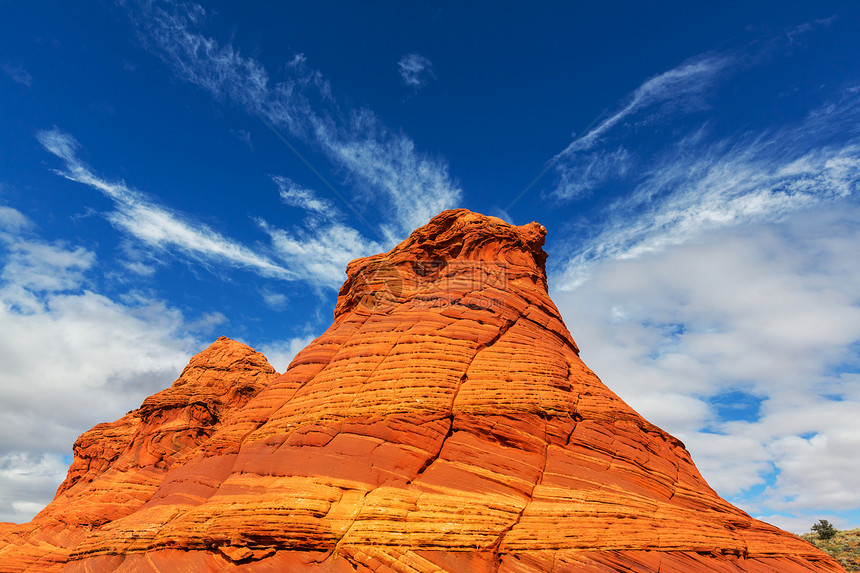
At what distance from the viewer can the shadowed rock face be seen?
17750mm

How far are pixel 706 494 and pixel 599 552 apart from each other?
864 centimetres

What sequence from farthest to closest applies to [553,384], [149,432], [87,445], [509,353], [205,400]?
[87,445] < [205,400] < [149,432] < [509,353] < [553,384]

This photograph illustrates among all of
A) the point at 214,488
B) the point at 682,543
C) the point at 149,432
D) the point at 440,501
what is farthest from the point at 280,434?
the point at 149,432

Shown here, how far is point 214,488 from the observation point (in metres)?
25.5

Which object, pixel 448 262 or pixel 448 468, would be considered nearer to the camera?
pixel 448 468

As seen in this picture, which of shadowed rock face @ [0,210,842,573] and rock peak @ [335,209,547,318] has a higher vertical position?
rock peak @ [335,209,547,318]

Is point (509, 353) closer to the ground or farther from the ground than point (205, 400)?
closer to the ground

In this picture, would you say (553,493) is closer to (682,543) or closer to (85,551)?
(682,543)

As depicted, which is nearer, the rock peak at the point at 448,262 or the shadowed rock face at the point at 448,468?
the shadowed rock face at the point at 448,468

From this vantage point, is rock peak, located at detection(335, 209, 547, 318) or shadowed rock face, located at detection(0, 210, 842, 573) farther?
rock peak, located at detection(335, 209, 547, 318)

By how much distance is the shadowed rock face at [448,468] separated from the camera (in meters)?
17.8

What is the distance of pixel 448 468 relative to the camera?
68.5 ft

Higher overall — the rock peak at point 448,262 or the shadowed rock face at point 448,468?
the rock peak at point 448,262

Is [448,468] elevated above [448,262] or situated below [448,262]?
below
